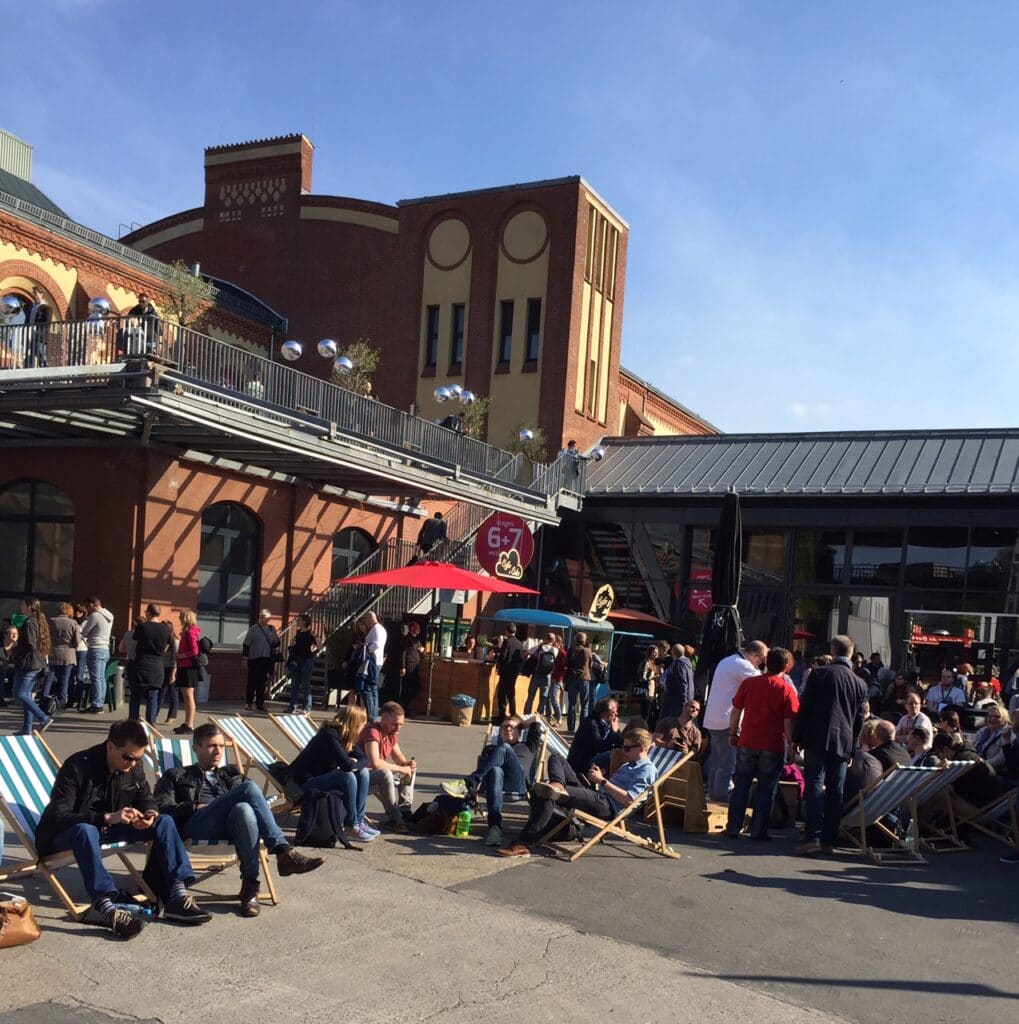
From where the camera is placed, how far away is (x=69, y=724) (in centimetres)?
1463

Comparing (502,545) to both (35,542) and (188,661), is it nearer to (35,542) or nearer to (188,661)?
(35,542)

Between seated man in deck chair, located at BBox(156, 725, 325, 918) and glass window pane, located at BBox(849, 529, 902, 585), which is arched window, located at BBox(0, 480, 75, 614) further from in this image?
glass window pane, located at BBox(849, 529, 902, 585)

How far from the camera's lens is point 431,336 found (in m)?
32.8

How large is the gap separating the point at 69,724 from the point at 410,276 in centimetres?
2095

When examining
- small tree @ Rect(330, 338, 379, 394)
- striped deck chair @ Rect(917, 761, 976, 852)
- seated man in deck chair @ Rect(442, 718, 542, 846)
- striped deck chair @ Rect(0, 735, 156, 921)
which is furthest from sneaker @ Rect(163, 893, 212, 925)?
small tree @ Rect(330, 338, 379, 394)

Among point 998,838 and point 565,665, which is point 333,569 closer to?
point 565,665

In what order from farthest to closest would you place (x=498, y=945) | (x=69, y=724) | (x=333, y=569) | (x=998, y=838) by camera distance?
(x=333, y=569) < (x=69, y=724) < (x=998, y=838) < (x=498, y=945)

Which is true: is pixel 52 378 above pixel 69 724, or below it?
above

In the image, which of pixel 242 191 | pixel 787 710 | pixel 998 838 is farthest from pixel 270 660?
pixel 242 191

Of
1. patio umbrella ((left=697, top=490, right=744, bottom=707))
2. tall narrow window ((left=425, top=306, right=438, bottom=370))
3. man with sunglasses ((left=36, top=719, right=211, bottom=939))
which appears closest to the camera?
man with sunglasses ((left=36, top=719, right=211, bottom=939))

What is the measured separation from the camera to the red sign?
23125mm

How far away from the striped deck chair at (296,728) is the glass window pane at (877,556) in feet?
58.6

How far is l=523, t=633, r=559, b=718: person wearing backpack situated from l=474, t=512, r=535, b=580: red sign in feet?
15.1

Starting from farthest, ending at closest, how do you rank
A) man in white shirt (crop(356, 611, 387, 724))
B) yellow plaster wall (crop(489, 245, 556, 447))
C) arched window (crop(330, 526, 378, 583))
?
yellow plaster wall (crop(489, 245, 556, 447)) → arched window (crop(330, 526, 378, 583)) → man in white shirt (crop(356, 611, 387, 724))
